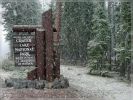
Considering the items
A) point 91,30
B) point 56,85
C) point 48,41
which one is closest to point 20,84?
point 56,85

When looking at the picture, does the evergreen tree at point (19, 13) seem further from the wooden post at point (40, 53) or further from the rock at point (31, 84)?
the rock at point (31, 84)

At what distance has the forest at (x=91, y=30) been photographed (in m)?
6.41

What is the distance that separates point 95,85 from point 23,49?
1.29 m

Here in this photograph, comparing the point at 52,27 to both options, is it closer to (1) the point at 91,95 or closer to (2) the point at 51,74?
(2) the point at 51,74

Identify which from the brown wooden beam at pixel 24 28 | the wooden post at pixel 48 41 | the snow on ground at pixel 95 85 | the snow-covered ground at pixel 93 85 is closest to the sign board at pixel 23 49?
the brown wooden beam at pixel 24 28

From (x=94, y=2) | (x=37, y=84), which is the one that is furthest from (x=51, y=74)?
(x=94, y=2)

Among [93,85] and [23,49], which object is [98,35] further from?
[23,49]

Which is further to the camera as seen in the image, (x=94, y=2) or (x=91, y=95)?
(x=94, y=2)

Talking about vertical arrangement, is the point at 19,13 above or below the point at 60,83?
above

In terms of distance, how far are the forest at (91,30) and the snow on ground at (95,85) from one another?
0.16 m

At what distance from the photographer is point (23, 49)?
648cm

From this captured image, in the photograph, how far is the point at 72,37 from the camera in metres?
6.72

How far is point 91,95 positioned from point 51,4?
1.65m

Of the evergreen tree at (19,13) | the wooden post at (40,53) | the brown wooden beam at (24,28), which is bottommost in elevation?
the wooden post at (40,53)
